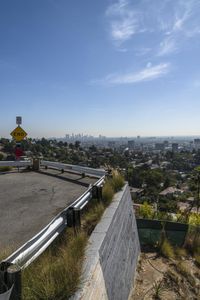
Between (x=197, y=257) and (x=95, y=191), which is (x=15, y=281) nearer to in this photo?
(x=95, y=191)

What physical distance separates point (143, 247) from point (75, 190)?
8.15 feet

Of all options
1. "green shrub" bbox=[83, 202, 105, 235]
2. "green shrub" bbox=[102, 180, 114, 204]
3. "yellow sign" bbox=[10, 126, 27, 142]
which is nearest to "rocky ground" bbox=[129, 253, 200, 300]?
"green shrub" bbox=[83, 202, 105, 235]

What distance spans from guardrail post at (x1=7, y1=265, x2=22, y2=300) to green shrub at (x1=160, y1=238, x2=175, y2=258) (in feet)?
16.5

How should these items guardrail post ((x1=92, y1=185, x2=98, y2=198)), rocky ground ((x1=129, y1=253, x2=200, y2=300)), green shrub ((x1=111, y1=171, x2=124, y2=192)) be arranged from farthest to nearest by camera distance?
green shrub ((x1=111, y1=171, x2=124, y2=192)), guardrail post ((x1=92, y1=185, x2=98, y2=198)), rocky ground ((x1=129, y1=253, x2=200, y2=300))

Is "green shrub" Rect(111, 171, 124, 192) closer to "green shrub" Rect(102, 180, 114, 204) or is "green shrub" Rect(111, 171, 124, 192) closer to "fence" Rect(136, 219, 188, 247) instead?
"green shrub" Rect(102, 180, 114, 204)

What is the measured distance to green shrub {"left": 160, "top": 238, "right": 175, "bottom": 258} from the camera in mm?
6520

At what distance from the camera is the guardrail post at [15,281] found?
221 cm

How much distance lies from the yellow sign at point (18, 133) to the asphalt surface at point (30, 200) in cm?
162

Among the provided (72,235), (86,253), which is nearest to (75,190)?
(72,235)

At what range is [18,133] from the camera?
10.3 m

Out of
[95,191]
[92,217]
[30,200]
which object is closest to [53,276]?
[92,217]

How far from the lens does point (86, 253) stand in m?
3.22

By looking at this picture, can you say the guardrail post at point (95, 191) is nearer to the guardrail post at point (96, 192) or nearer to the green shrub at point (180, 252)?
the guardrail post at point (96, 192)

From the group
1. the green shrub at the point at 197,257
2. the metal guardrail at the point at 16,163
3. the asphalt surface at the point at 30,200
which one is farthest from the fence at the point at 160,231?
the metal guardrail at the point at 16,163
